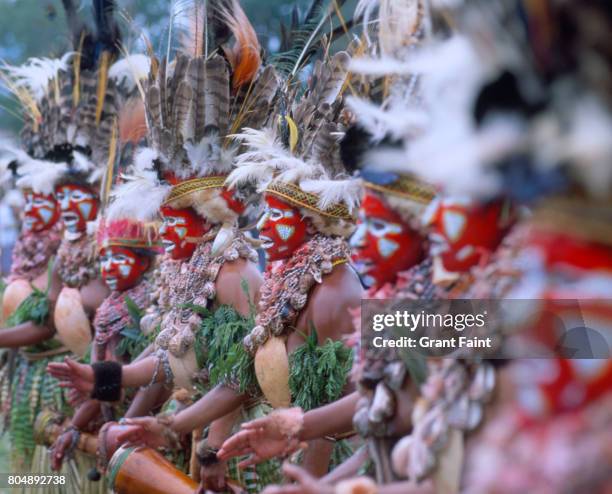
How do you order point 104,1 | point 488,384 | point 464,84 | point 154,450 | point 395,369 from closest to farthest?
point 464,84 → point 488,384 → point 395,369 → point 154,450 → point 104,1

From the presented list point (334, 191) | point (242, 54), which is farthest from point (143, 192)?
point (334, 191)

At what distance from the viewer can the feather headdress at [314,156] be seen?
3664 millimetres

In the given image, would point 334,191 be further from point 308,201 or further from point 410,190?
point 410,190

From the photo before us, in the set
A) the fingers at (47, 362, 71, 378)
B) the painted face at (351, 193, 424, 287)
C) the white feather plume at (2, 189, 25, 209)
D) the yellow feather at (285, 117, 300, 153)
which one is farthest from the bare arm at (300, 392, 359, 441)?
the white feather plume at (2, 189, 25, 209)

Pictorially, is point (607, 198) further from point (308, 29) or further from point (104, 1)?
point (104, 1)

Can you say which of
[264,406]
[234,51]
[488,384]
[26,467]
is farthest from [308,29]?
[26,467]

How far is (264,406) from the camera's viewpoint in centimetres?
422

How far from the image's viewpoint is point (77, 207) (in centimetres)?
575

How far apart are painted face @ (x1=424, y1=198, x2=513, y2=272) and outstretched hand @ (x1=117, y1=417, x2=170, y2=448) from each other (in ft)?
6.91

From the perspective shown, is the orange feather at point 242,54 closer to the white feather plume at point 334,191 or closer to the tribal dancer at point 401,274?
the white feather plume at point 334,191

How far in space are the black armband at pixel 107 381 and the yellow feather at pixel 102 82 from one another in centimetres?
185

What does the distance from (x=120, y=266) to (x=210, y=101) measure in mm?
1312

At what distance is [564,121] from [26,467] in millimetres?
5158

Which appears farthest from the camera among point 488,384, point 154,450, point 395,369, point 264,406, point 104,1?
point 104,1
